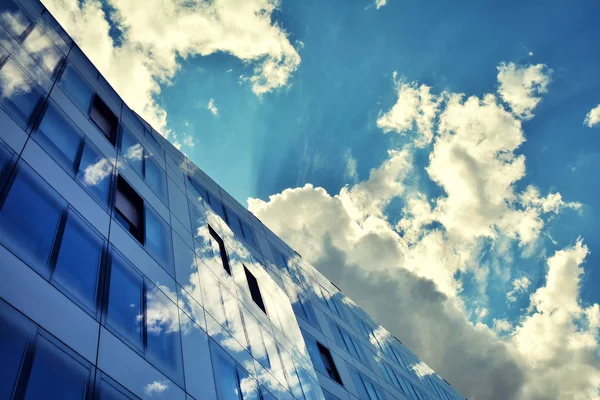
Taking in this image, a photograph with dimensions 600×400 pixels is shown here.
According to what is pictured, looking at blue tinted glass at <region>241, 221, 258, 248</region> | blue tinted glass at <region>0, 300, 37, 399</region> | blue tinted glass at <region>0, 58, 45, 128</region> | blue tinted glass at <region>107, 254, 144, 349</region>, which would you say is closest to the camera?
blue tinted glass at <region>0, 300, 37, 399</region>

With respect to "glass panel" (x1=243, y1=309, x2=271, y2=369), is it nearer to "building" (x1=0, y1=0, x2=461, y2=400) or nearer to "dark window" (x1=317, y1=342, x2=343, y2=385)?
"building" (x1=0, y1=0, x2=461, y2=400)

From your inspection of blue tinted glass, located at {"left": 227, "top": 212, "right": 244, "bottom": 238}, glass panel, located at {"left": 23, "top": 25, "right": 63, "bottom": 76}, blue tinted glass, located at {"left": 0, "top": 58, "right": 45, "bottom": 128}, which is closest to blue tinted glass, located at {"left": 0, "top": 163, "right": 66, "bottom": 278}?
blue tinted glass, located at {"left": 0, "top": 58, "right": 45, "bottom": 128}

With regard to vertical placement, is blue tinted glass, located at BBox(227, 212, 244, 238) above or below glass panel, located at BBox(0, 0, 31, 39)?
above

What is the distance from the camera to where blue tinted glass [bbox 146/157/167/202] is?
1516 cm

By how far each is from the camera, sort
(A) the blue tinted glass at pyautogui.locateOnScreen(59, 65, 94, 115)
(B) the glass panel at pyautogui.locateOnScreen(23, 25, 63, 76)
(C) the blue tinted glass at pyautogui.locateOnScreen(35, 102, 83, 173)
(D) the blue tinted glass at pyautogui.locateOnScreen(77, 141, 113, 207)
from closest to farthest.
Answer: (C) the blue tinted glass at pyautogui.locateOnScreen(35, 102, 83, 173) → (D) the blue tinted glass at pyautogui.locateOnScreen(77, 141, 113, 207) → (B) the glass panel at pyautogui.locateOnScreen(23, 25, 63, 76) → (A) the blue tinted glass at pyautogui.locateOnScreen(59, 65, 94, 115)

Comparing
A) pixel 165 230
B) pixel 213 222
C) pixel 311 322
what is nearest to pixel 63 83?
pixel 165 230

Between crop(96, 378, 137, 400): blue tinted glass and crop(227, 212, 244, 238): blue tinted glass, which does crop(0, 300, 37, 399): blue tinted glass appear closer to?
crop(96, 378, 137, 400): blue tinted glass

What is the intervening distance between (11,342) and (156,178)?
11004mm

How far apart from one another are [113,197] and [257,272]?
38.9ft

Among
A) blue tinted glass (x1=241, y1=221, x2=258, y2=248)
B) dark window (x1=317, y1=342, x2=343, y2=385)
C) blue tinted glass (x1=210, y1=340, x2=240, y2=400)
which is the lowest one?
blue tinted glass (x1=210, y1=340, x2=240, y2=400)

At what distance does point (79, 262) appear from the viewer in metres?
8.10

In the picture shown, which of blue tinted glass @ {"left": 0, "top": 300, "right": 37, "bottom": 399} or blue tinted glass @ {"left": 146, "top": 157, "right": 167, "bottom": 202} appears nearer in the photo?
blue tinted glass @ {"left": 0, "top": 300, "right": 37, "bottom": 399}

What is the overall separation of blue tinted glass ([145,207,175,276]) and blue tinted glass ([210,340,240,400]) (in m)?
2.77

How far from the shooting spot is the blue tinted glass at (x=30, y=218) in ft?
22.4
